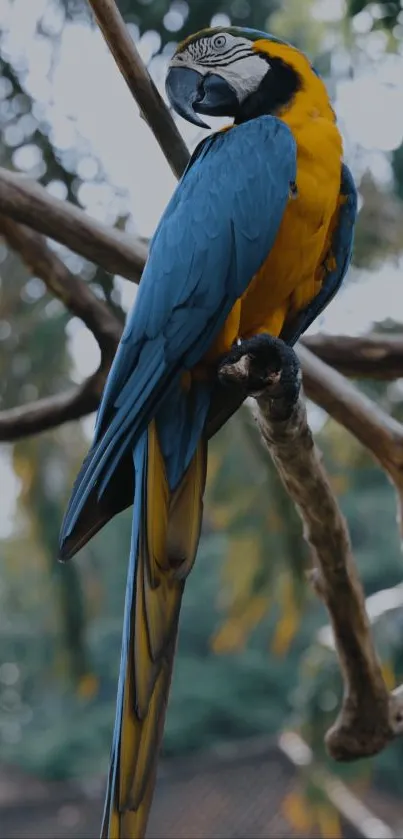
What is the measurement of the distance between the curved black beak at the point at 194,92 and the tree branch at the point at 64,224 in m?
0.43

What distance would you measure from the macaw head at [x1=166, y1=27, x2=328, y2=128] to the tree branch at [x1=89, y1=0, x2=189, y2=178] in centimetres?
5

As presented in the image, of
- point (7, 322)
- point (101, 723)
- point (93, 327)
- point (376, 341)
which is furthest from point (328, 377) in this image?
point (101, 723)

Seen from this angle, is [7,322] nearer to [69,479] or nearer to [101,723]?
[69,479]

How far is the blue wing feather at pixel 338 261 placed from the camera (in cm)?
136

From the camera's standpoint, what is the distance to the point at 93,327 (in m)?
1.97

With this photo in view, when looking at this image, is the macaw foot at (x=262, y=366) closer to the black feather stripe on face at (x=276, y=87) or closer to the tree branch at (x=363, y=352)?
the black feather stripe on face at (x=276, y=87)

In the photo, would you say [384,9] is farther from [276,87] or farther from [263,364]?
[263,364]

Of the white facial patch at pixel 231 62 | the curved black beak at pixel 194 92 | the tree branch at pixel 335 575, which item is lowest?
the tree branch at pixel 335 575

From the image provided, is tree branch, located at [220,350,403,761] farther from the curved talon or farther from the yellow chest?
the yellow chest

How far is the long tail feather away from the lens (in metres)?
0.96

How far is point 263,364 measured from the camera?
1.18m

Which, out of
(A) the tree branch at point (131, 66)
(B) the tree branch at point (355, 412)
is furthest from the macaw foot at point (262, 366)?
(B) the tree branch at point (355, 412)

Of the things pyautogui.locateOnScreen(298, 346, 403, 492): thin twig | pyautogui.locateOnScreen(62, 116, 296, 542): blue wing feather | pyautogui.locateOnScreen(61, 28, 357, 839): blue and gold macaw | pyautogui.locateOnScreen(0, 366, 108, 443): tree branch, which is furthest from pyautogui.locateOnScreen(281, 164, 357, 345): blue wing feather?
pyautogui.locateOnScreen(0, 366, 108, 443): tree branch

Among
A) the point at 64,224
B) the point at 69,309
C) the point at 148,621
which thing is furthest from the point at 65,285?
the point at 148,621
